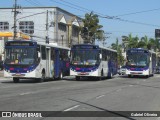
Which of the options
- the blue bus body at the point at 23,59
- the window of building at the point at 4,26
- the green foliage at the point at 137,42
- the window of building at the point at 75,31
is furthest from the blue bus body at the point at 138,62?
the green foliage at the point at 137,42

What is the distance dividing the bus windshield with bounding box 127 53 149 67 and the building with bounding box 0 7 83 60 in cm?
3499

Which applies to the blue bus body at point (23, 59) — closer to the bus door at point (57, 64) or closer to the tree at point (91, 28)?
the bus door at point (57, 64)

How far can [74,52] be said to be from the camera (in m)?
38.9

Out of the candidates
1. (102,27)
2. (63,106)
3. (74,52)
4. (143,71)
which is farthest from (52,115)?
(102,27)

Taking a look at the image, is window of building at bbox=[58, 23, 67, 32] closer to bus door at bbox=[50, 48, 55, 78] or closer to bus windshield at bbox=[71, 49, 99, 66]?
bus windshield at bbox=[71, 49, 99, 66]

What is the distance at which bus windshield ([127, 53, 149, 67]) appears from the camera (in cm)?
4788

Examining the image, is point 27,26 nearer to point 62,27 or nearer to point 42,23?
point 42,23

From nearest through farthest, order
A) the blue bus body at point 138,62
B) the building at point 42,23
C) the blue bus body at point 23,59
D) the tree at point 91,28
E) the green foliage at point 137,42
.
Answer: the blue bus body at point 23,59 < the blue bus body at point 138,62 < the tree at point 91,28 < the building at point 42,23 < the green foliage at point 137,42

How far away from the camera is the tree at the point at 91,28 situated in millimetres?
83000

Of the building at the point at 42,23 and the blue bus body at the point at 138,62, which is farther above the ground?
the building at the point at 42,23

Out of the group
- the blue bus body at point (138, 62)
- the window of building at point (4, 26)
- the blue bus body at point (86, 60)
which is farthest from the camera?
the window of building at point (4, 26)

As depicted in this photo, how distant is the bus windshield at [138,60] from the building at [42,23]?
35.0m

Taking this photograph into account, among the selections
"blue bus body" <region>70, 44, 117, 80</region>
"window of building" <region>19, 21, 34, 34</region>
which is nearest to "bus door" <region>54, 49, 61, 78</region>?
"blue bus body" <region>70, 44, 117, 80</region>

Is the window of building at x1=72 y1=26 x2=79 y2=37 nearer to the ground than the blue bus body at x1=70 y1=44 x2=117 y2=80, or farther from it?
farther from it
